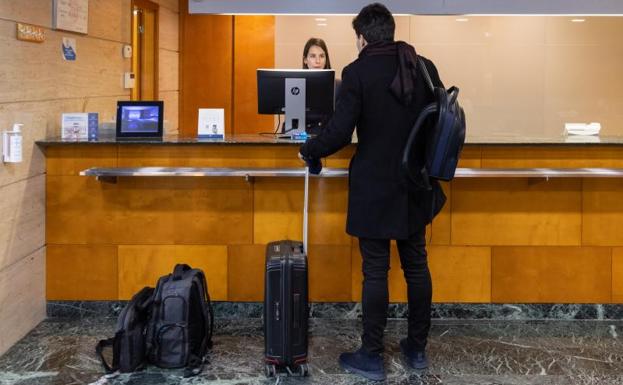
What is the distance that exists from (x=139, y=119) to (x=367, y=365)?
1.91 metres

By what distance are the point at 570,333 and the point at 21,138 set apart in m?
2.93

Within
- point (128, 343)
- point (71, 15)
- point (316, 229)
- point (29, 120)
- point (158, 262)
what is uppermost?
point (71, 15)

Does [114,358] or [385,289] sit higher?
[385,289]

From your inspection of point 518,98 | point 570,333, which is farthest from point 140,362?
point 518,98

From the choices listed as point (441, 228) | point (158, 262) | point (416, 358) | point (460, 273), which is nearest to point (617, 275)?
point (460, 273)

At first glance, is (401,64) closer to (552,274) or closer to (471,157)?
(471,157)

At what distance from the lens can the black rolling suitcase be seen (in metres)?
3.20

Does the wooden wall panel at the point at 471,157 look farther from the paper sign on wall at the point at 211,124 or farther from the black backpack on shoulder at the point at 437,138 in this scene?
the paper sign on wall at the point at 211,124

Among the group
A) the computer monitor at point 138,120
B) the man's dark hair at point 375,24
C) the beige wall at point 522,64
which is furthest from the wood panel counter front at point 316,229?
the beige wall at point 522,64

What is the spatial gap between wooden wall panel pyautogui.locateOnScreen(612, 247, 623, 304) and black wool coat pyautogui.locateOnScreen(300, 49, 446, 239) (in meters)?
1.42

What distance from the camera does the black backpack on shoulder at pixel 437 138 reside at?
299 cm

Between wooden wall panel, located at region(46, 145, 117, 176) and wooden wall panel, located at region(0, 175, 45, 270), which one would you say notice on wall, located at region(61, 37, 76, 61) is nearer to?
wooden wall panel, located at region(46, 145, 117, 176)

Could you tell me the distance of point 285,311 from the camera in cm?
320

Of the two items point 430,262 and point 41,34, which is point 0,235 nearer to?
point 41,34
